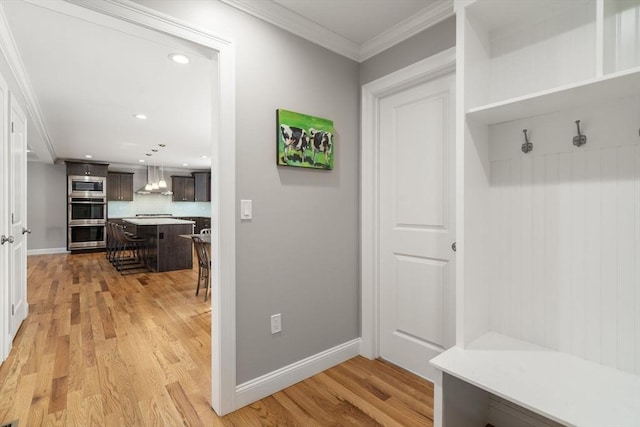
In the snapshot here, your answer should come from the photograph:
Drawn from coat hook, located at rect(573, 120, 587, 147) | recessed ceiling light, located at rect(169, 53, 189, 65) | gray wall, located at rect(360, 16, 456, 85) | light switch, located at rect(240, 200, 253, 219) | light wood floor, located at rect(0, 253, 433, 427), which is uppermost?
recessed ceiling light, located at rect(169, 53, 189, 65)

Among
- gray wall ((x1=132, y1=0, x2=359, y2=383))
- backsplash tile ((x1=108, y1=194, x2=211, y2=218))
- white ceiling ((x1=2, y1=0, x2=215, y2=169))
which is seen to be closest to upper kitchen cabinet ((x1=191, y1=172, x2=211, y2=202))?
backsplash tile ((x1=108, y1=194, x2=211, y2=218))

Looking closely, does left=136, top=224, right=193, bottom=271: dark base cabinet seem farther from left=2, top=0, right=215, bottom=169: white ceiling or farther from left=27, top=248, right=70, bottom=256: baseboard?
left=27, top=248, right=70, bottom=256: baseboard

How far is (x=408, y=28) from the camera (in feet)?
6.82

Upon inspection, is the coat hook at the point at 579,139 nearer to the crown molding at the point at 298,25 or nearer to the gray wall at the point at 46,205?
the crown molding at the point at 298,25

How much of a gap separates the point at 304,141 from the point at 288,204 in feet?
1.43

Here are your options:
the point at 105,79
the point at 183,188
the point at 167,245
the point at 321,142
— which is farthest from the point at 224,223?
the point at 183,188

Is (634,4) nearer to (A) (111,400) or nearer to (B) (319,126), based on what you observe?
(B) (319,126)

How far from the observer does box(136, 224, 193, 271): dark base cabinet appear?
223 inches

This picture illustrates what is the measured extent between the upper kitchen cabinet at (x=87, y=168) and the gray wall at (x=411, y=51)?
28.6 feet

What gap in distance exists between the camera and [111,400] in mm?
1912

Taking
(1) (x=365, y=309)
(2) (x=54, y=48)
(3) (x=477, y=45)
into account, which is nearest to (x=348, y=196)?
(1) (x=365, y=309)

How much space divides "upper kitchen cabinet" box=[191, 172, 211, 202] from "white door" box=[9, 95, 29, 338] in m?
7.15

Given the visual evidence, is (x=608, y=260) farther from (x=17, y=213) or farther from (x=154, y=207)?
(x=154, y=207)

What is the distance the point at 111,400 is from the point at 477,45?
9.32ft
